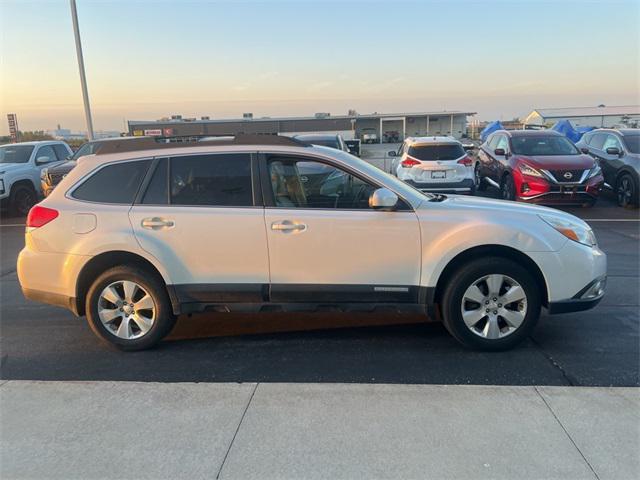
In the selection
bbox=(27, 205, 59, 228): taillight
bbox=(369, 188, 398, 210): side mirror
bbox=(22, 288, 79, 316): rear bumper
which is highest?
bbox=(369, 188, 398, 210): side mirror

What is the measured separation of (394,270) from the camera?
3.95m

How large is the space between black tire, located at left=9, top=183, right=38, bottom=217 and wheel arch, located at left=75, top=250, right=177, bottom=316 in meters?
9.80

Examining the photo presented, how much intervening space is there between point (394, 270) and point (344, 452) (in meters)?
1.61

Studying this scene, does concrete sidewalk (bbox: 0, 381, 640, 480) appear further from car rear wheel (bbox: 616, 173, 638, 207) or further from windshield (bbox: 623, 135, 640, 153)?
windshield (bbox: 623, 135, 640, 153)

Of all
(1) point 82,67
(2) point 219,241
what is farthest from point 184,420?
(1) point 82,67

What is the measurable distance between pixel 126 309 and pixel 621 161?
1168 cm

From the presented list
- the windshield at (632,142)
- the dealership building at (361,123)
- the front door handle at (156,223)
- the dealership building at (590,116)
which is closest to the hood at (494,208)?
the front door handle at (156,223)

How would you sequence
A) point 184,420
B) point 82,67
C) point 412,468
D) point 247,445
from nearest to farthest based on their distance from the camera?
point 412,468, point 247,445, point 184,420, point 82,67

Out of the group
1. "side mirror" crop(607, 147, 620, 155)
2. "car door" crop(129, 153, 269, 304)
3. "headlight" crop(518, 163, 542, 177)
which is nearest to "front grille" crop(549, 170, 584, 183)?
"headlight" crop(518, 163, 542, 177)

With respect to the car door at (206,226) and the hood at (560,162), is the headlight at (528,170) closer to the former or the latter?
the hood at (560,162)

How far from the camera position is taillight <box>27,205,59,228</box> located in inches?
161

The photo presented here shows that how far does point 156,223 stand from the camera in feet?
13.1

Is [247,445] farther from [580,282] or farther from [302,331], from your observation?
[580,282]

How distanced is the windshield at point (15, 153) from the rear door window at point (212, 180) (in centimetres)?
1081
